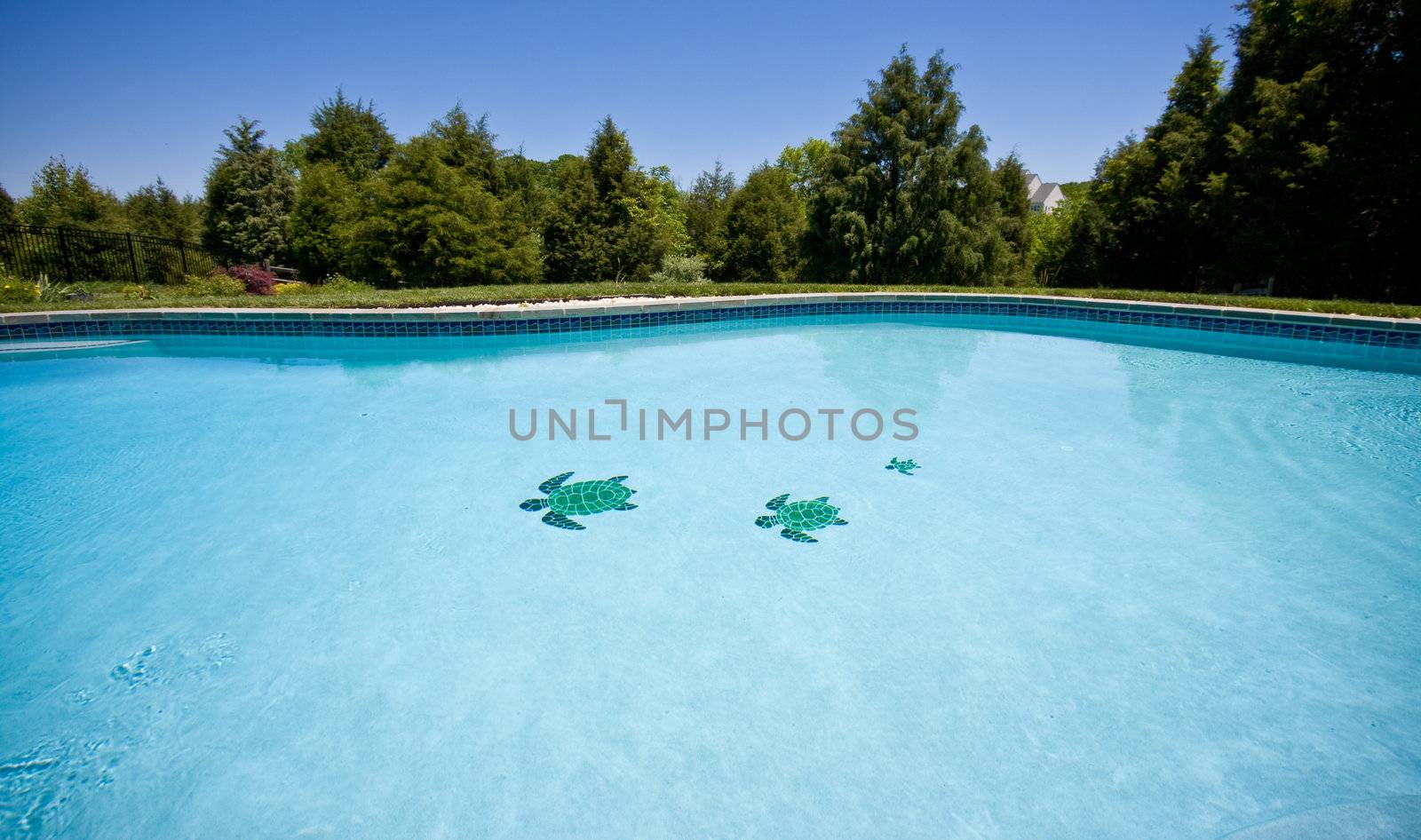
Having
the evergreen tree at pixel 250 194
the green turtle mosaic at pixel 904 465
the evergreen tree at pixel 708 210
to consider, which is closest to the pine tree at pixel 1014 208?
the evergreen tree at pixel 708 210

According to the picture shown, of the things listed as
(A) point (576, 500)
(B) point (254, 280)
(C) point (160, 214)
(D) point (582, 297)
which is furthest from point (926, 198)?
(C) point (160, 214)

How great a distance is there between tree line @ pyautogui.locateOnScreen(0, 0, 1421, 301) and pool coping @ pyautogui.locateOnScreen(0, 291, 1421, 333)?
5070 mm

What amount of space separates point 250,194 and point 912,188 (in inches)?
758

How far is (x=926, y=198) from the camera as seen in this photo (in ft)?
51.9

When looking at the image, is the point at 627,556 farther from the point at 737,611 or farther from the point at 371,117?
the point at 371,117

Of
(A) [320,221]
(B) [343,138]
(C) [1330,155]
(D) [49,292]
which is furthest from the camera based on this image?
(B) [343,138]

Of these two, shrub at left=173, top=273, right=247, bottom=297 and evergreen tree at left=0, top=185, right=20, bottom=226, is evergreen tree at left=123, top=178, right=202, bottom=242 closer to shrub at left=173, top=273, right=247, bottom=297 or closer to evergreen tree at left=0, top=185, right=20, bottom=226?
evergreen tree at left=0, top=185, right=20, bottom=226

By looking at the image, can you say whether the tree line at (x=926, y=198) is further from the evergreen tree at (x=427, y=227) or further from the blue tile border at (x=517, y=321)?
the blue tile border at (x=517, y=321)

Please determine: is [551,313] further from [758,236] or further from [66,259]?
[66,259]

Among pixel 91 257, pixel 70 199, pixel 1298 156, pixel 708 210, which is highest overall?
pixel 708 210

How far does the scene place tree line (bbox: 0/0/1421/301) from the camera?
11.2 m

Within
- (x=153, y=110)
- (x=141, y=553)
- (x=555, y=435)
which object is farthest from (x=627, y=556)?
(x=153, y=110)

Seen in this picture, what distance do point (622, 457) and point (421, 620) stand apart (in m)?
2.02

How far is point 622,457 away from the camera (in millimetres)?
4383
